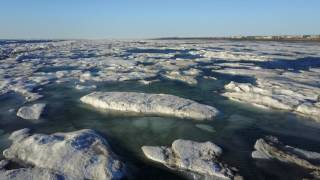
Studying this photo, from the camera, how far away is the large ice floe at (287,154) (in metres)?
5.11

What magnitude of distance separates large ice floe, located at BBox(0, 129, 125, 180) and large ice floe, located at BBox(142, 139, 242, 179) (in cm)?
66

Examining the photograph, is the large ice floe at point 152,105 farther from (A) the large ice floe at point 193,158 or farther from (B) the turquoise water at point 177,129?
(A) the large ice floe at point 193,158

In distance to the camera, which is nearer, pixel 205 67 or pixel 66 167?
pixel 66 167

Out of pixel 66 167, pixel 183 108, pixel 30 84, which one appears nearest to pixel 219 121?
pixel 183 108

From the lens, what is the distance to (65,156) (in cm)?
528

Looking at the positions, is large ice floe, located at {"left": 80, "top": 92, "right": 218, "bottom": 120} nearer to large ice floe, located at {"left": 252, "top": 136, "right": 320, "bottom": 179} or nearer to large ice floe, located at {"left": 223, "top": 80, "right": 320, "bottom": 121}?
large ice floe, located at {"left": 223, "top": 80, "right": 320, "bottom": 121}

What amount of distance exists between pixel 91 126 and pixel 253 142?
316 cm

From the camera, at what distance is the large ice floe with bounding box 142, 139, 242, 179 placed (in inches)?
193

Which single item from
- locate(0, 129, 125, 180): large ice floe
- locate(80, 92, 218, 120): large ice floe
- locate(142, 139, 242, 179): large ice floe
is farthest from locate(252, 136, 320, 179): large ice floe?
locate(0, 129, 125, 180): large ice floe

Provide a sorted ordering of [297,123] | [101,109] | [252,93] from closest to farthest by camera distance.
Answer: [297,123] < [101,109] < [252,93]

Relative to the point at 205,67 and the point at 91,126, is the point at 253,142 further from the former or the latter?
the point at 205,67

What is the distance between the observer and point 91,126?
23.5 ft

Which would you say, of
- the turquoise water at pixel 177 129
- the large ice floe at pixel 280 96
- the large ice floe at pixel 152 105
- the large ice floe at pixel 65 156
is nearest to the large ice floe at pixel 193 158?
the turquoise water at pixel 177 129

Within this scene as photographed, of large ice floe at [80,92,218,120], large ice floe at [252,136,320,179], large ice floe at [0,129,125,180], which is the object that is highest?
large ice floe at [80,92,218,120]
